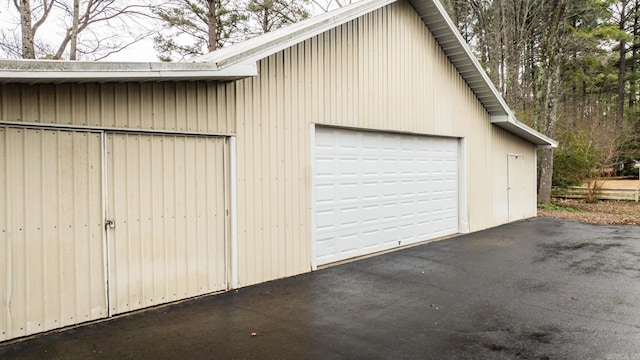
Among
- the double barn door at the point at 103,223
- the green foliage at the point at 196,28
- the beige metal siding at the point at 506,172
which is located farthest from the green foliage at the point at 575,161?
the double barn door at the point at 103,223

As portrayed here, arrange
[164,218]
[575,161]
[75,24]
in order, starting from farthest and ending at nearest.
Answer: [575,161] → [75,24] → [164,218]

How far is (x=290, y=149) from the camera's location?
6.18 m

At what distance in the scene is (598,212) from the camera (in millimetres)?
14352

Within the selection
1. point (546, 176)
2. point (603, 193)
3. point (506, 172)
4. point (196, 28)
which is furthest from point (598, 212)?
point (196, 28)

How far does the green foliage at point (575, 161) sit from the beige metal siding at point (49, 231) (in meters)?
17.0

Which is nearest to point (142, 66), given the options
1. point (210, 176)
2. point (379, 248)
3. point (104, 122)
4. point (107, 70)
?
point (107, 70)

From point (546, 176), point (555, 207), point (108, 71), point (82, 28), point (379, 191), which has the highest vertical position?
point (82, 28)

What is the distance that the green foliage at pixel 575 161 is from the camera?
16.2 metres

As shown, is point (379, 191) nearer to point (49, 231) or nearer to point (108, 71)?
point (108, 71)

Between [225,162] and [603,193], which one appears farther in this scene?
[603,193]

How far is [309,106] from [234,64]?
1.75 metres

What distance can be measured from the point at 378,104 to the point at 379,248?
262 centimetres

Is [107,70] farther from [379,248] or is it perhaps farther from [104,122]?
[379,248]

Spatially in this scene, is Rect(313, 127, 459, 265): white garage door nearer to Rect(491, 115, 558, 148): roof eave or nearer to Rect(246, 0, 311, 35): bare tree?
Rect(491, 115, 558, 148): roof eave
